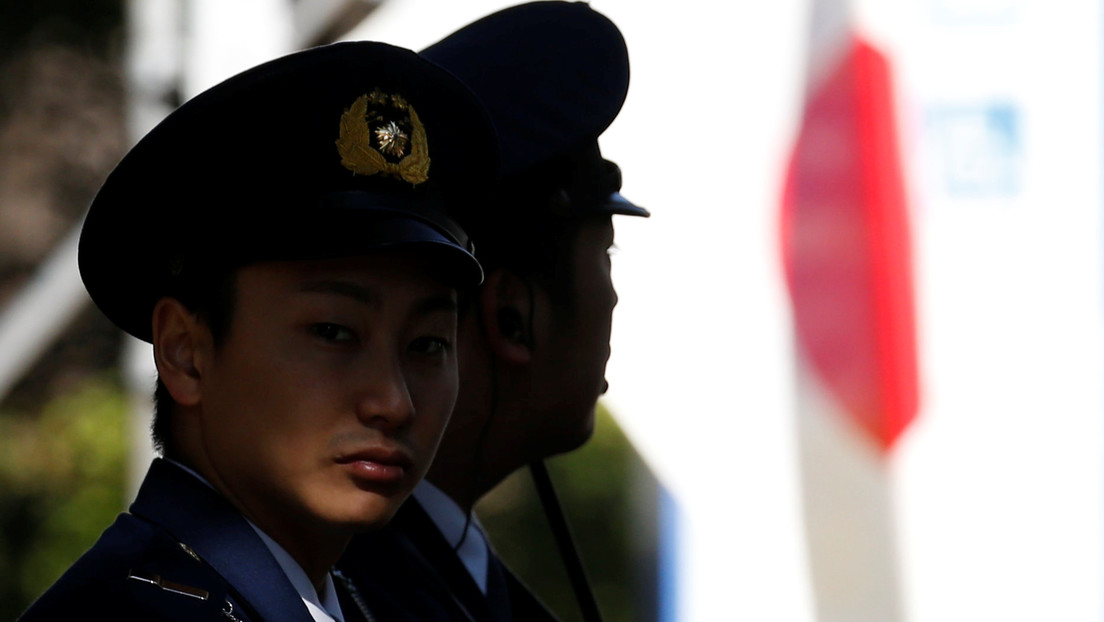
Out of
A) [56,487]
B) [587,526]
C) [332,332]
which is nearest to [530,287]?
[332,332]

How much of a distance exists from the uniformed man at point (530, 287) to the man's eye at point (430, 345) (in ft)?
1.51

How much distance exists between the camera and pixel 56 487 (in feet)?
23.6

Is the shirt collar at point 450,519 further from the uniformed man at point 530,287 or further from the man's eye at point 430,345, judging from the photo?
the man's eye at point 430,345

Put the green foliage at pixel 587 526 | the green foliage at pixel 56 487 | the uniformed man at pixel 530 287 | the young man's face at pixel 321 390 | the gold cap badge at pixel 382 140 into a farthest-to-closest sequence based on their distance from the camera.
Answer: the green foliage at pixel 56 487
the green foliage at pixel 587 526
the uniformed man at pixel 530 287
the gold cap badge at pixel 382 140
the young man's face at pixel 321 390

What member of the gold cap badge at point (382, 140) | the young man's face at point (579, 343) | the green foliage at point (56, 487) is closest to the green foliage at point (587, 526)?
the green foliage at point (56, 487)

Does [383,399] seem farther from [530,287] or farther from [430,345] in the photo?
[530,287]

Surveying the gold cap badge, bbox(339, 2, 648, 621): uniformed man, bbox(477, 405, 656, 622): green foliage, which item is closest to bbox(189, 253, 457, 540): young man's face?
the gold cap badge

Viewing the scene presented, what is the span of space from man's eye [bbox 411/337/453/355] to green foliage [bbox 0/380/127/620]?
6021 mm

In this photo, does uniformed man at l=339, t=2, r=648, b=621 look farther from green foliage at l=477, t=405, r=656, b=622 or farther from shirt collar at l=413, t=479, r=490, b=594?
green foliage at l=477, t=405, r=656, b=622

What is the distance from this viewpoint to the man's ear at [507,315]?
5.81 feet

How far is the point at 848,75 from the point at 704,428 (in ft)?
2.99

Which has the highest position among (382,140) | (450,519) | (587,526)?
(382,140)

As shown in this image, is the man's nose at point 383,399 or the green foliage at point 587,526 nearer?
the man's nose at point 383,399

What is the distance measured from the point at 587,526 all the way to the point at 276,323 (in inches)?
203
